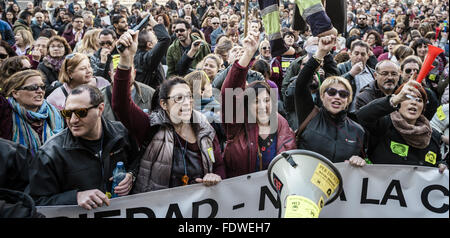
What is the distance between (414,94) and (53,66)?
4215 mm

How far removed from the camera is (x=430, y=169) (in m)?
3.13

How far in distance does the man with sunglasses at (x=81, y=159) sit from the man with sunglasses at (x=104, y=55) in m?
1.95

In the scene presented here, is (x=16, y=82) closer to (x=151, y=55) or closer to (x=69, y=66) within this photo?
(x=69, y=66)

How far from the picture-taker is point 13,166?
8.06 ft

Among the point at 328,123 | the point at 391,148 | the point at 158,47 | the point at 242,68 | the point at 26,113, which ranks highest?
the point at 158,47

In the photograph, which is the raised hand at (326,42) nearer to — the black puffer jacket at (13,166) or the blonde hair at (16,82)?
the black puffer jacket at (13,166)

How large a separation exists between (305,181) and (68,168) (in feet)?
4.74

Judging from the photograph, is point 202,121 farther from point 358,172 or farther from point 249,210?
point 358,172

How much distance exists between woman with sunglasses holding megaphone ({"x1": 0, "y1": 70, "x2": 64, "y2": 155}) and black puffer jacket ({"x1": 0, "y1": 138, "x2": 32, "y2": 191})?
0.59 m

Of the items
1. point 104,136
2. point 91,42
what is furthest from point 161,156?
point 91,42

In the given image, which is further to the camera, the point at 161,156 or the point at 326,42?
the point at 326,42
